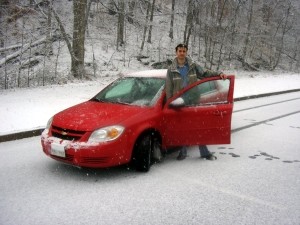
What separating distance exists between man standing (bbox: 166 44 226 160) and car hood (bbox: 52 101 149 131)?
2.37 ft

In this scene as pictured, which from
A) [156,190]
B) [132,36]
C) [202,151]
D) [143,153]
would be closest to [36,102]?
[202,151]

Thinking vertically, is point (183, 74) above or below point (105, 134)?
above

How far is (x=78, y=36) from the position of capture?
1580cm

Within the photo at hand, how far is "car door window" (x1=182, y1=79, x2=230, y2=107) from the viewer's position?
579cm

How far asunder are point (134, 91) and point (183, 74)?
90 centimetres

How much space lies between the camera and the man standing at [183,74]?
19.1 ft

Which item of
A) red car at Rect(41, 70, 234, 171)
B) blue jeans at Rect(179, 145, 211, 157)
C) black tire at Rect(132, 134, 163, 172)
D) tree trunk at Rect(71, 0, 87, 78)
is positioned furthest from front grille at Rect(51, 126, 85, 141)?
tree trunk at Rect(71, 0, 87, 78)

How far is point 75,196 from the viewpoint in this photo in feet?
14.4

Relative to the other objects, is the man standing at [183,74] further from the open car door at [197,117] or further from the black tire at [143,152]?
the black tire at [143,152]

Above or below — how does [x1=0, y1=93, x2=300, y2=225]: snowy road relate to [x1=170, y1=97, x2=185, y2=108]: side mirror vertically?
below

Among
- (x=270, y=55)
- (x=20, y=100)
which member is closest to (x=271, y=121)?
(x=20, y=100)

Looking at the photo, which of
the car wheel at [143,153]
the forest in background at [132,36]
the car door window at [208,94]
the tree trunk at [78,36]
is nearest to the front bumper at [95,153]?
the car wheel at [143,153]

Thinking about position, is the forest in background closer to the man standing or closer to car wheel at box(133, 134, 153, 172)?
the man standing

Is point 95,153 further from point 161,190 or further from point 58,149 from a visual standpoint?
point 161,190
